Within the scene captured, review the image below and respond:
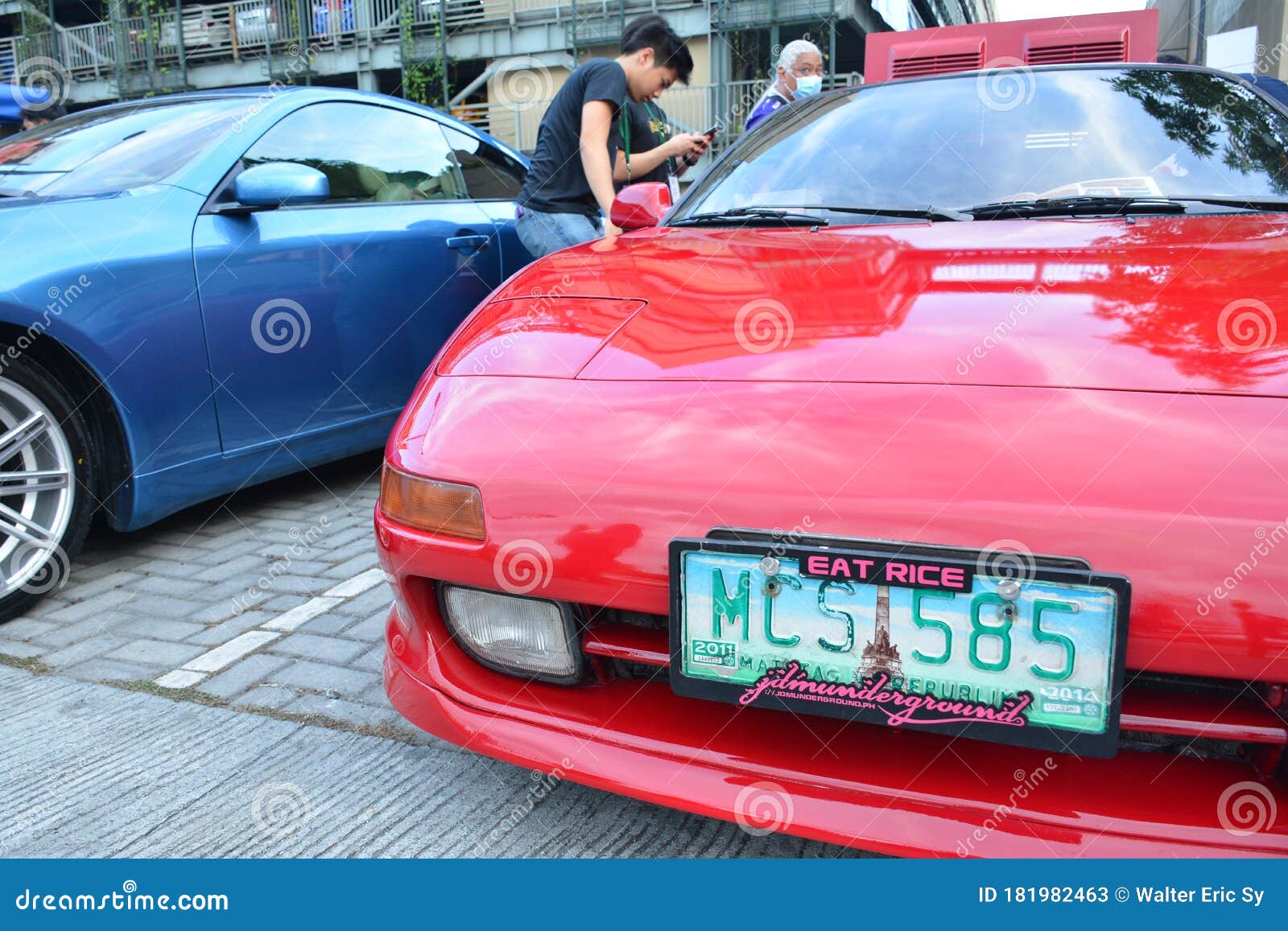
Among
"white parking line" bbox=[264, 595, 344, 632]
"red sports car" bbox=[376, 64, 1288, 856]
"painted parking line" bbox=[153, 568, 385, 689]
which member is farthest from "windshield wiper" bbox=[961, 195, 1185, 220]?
"white parking line" bbox=[264, 595, 344, 632]

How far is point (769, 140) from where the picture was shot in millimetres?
2631

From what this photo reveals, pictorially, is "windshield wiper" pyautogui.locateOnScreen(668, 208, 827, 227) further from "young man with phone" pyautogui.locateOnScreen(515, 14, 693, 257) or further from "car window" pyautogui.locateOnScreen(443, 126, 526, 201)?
"car window" pyautogui.locateOnScreen(443, 126, 526, 201)

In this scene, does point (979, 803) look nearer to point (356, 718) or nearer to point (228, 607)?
point (356, 718)

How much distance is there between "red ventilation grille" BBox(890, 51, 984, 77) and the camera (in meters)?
5.27

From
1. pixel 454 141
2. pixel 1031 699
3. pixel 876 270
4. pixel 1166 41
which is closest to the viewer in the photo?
pixel 1031 699

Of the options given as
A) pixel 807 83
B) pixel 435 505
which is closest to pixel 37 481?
pixel 435 505

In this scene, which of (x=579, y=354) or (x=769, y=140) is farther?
(x=769, y=140)

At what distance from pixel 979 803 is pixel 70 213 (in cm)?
256

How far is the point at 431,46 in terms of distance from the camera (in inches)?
832

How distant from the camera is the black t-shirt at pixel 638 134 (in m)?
3.69

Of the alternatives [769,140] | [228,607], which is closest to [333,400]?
[228,607]

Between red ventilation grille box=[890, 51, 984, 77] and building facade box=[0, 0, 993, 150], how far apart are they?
38.5 feet

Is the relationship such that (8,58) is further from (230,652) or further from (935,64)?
(230,652)

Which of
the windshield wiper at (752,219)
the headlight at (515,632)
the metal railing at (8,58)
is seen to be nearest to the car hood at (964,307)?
the windshield wiper at (752,219)
